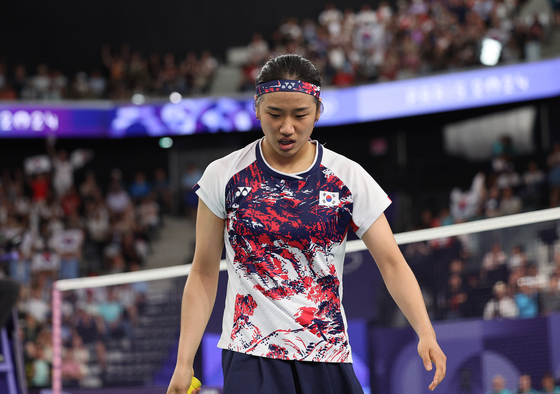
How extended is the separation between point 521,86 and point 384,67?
3097 millimetres

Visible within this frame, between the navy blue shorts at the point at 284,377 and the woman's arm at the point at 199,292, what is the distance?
165 mm

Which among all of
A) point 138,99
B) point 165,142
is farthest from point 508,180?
point 165,142

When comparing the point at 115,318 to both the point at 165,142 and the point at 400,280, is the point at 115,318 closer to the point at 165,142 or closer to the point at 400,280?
the point at 400,280

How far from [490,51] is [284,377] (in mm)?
12255

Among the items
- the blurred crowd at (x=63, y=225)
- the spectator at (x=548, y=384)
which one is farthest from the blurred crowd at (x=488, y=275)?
the blurred crowd at (x=63, y=225)

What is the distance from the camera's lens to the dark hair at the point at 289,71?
2.25 metres

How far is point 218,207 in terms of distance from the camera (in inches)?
91.0

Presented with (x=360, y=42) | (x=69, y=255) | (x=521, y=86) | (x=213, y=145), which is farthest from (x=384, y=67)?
(x=69, y=255)

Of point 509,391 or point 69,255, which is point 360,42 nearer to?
point 69,255

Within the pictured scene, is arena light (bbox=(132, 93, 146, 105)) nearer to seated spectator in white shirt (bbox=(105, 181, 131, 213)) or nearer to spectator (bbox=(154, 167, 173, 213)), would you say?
seated spectator in white shirt (bbox=(105, 181, 131, 213))

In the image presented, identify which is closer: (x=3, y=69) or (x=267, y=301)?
(x=267, y=301)

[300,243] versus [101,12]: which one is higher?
[101,12]

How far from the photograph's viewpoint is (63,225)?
15.5 m

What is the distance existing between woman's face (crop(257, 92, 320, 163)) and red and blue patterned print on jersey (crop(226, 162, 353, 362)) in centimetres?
12
